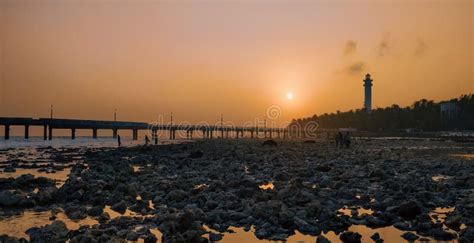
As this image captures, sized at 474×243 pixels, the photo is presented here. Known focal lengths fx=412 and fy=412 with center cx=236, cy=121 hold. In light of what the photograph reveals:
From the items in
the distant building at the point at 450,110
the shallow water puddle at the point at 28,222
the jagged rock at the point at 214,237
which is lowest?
the shallow water puddle at the point at 28,222

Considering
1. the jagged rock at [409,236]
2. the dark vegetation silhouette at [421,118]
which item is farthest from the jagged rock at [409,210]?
the dark vegetation silhouette at [421,118]

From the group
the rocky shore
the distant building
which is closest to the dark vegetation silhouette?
the distant building

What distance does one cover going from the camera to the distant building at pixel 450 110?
159 metres

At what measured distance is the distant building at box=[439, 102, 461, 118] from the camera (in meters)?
159

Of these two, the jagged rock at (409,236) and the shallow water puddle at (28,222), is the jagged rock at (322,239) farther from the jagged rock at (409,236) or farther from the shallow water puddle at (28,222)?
the shallow water puddle at (28,222)

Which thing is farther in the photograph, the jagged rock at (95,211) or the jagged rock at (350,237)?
the jagged rock at (95,211)

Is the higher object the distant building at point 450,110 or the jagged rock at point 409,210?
the distant building at point 450,110

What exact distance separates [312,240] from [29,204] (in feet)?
28.8

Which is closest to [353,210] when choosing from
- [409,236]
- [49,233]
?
[409,236]

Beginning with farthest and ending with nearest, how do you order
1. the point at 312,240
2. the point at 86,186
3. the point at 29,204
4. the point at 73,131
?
the point at 73,131 → the point at 86,186 → the point at 29,204 → the point at 312,240

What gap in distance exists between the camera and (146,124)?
149875 mm

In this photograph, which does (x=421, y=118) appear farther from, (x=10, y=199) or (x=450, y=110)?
(x=10, y=199)

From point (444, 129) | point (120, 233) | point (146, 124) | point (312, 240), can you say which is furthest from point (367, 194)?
point (444, 129)

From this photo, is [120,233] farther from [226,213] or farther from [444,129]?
[444,129]
